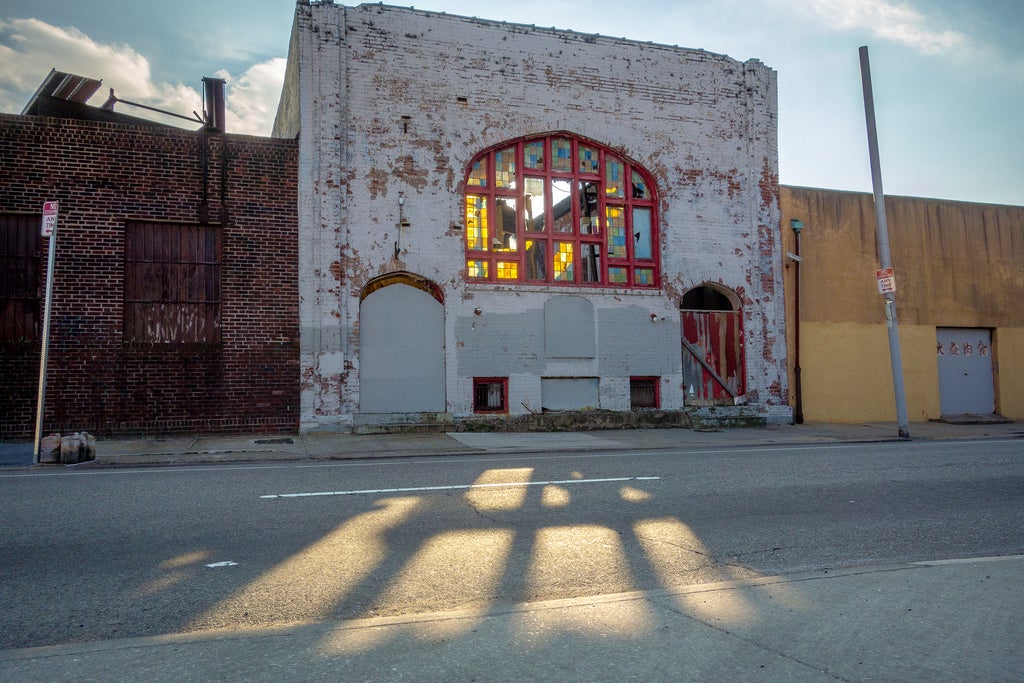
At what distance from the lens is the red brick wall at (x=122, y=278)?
14.0 metres

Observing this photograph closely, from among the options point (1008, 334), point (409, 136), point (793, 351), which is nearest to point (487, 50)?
point (409, 136)

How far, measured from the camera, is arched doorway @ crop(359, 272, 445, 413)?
52.0 feet

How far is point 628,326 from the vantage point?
1753 centimetres

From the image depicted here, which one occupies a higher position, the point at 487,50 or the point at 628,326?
the point at 487,50

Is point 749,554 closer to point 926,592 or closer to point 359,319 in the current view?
point 926,592

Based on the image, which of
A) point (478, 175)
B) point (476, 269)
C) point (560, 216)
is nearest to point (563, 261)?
point (560, 216)

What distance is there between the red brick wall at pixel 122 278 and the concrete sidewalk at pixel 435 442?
2.56ft

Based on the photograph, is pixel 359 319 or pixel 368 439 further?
pixel 359 319

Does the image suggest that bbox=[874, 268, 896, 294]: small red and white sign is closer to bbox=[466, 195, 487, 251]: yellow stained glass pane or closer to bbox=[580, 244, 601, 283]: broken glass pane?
bbox=[580, 244, 601, 283]: broken glass pane

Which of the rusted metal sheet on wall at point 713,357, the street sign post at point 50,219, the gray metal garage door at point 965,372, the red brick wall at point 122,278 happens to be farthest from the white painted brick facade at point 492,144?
the gray metal garage door at point 965,372

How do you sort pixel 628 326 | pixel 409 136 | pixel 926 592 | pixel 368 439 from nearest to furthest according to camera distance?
pixel 926 592 → pixel 368 439 → pixel 409 136 → pixel 628 326

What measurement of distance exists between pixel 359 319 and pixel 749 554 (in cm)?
1148

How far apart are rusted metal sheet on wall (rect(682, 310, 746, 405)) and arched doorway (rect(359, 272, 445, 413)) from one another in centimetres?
606

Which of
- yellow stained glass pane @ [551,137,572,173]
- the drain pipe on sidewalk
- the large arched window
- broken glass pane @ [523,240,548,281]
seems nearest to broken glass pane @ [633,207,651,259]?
the large arched window
